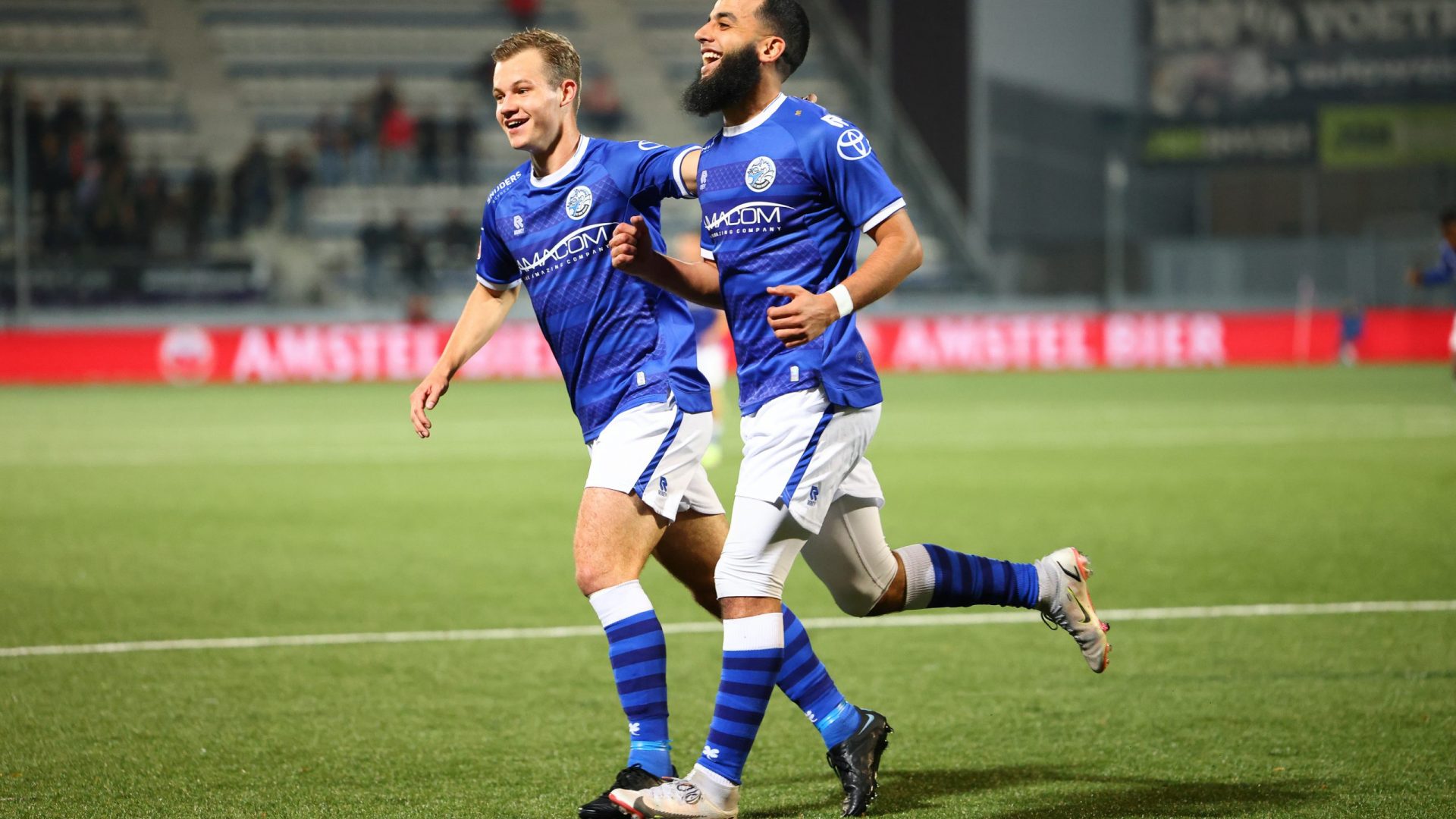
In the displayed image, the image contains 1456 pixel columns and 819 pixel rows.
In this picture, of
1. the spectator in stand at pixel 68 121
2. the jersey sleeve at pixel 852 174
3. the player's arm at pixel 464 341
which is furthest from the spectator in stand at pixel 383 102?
the jersey sleeve at pixel 852 174

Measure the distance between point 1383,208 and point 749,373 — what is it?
33317 mm

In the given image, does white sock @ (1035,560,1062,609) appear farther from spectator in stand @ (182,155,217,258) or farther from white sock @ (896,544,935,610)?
spectator in stand @ (182,155,217,258)

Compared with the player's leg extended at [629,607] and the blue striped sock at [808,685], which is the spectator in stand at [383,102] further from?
the blue striped sock at [808,685]

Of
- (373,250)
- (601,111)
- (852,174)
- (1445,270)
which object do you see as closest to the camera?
(852,174)

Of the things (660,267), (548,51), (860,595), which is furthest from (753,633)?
(548,51)

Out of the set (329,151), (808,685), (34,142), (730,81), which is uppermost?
(34,142)

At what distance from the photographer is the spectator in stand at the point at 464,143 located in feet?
106

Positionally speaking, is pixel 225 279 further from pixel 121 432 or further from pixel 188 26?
pixel 121 432

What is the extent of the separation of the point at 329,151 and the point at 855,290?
29375 millimetres

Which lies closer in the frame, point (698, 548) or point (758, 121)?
point (758, 121)

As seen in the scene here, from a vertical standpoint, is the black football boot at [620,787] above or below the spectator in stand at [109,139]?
Result: below

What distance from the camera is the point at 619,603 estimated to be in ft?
14.5

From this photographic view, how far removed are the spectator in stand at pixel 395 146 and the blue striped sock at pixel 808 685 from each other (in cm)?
2922

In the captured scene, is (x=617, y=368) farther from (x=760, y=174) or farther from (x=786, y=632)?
(x=786, y=632)
